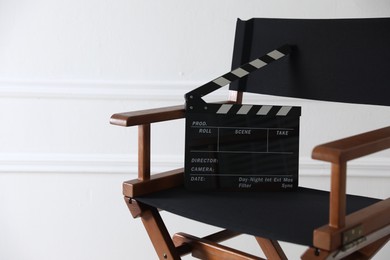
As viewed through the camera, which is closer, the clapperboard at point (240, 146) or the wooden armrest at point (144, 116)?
the wooden armrest at point (144, 116)

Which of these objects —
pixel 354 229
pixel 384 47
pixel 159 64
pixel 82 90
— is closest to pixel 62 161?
pixel 82 90

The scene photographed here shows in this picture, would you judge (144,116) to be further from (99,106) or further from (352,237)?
(99,106)

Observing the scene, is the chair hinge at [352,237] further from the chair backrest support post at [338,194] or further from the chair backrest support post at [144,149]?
the chair backrest support post at [144,149]

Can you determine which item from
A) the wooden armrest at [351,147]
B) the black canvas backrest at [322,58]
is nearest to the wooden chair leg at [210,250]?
the wooden armrest at [351,147]

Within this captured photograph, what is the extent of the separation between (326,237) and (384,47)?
702mm

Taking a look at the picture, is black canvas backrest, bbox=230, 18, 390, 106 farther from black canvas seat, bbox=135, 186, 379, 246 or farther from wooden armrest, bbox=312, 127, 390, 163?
wooden armrest, bbox=312, 127, 390, 163

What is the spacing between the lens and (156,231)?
183cm

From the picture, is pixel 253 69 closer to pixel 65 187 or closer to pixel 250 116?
pixel 250 116

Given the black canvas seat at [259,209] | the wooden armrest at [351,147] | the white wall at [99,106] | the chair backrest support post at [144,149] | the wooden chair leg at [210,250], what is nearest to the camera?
the wooden armrest at [351,147]

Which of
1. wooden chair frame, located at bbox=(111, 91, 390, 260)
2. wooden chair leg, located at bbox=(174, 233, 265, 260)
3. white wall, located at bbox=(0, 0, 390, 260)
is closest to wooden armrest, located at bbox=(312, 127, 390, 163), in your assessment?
wooden chair frame, located at bbox=(111, 91, 390, 260)

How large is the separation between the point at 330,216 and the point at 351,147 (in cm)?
16

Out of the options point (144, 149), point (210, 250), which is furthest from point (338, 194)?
point (144, 149)

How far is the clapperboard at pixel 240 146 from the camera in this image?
197 cm

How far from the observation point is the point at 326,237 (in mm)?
1468
